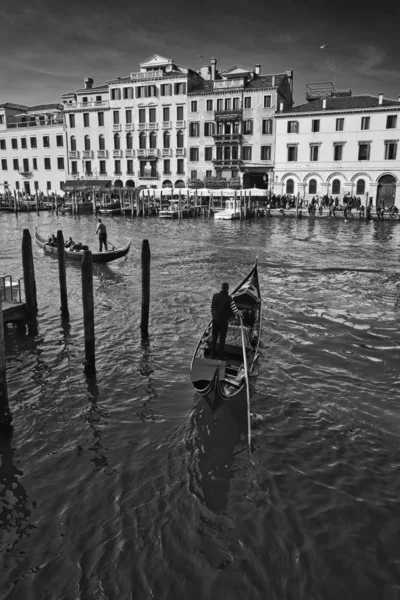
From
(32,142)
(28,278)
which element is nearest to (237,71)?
(32,142)

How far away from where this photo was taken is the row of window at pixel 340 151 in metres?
41.5

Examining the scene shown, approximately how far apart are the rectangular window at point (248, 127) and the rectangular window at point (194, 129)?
16.4 ft

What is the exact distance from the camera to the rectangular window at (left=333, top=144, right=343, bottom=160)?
43375 millimetres

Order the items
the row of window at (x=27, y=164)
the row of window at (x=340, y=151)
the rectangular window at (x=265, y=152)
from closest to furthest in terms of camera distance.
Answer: the row of window at (x=340, y=151) → the rectangular window at (x=265, y=152) → the row of window at (x=27, y=164)

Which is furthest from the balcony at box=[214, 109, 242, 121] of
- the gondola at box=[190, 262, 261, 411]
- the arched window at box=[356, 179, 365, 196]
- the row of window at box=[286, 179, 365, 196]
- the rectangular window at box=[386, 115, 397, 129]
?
the gondola at box=[190, 262, 261, 411]

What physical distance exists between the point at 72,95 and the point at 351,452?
201 ft

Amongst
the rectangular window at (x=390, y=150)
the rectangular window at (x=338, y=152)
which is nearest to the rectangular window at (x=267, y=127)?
the rectangular window at (x=338, y=152)

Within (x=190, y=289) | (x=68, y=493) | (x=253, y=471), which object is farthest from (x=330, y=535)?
(x=190, y=289)

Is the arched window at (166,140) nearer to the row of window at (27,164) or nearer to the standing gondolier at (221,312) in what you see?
the row of window at (27,164)

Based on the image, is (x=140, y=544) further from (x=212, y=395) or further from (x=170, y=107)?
(x=170, y=107)

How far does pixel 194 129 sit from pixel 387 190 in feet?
64.3

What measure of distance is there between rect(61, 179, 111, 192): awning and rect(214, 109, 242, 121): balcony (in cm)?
1353

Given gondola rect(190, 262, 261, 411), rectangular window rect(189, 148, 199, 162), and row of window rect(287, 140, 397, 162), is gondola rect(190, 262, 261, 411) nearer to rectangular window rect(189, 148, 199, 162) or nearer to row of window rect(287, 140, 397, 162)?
row of window rect(287, 140, 397, 162)

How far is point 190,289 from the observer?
Result: 16.3 metres
